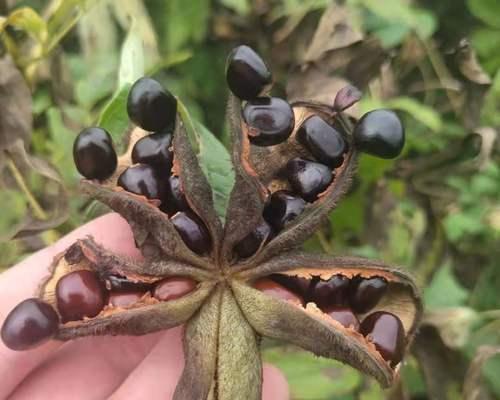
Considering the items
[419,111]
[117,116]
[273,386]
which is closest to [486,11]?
[419,111]

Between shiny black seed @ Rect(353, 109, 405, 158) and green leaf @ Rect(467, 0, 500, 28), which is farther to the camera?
green leaf @ Rect(467, 0, 500, 28)

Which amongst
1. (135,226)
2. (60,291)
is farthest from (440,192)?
(60,291)

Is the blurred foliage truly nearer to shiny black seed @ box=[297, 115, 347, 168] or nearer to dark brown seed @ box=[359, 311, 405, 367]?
shiny black seed @ box=[297, 115, 347, 168]

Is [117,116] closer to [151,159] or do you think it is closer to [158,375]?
[151,159]

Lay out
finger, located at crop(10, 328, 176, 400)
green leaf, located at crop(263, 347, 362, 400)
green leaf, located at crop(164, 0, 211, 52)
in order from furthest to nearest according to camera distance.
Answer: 1. green leaf, located at crop(164, 0, 211, 52)
2. green leaf, located at crop(263, 347, 362, 400)
3. finger, located at crop(10, 328, 176, 400)

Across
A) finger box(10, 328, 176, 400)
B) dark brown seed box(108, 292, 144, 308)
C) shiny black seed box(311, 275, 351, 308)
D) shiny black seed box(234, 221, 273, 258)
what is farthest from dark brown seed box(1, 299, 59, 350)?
shiny black seed box(311, 275, 351, 308)

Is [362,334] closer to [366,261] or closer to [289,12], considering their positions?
[366,261]
